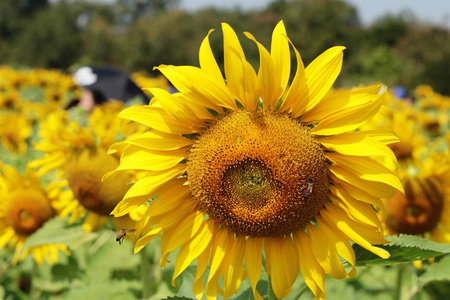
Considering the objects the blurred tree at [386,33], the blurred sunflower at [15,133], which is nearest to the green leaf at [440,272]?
the blurred sunflower at [15,133]

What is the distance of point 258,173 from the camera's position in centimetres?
158

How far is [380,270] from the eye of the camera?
3.60 metres

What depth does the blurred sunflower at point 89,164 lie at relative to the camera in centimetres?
276

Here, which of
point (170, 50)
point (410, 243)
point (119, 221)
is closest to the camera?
point (410, 243)

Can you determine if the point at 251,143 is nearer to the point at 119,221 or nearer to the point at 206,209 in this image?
the point at 206,209

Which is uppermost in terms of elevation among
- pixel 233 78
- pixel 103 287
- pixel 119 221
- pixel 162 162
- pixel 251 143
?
pixel 233 78

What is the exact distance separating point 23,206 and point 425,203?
2596 millimetres

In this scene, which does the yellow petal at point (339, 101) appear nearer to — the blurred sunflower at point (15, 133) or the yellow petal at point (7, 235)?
the yellow petal at point (7, 235)

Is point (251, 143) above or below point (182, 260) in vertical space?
above

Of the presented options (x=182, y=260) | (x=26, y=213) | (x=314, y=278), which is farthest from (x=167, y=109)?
(x=26, y=213)

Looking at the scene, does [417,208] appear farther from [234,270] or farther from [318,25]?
[318,25]

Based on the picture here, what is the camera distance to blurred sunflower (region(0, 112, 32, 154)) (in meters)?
6.18

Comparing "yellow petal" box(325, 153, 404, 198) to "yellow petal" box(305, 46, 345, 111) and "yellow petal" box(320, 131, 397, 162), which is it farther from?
"yellow petal" box(305, 46, 345, 111)

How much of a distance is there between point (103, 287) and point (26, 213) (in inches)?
29.4
